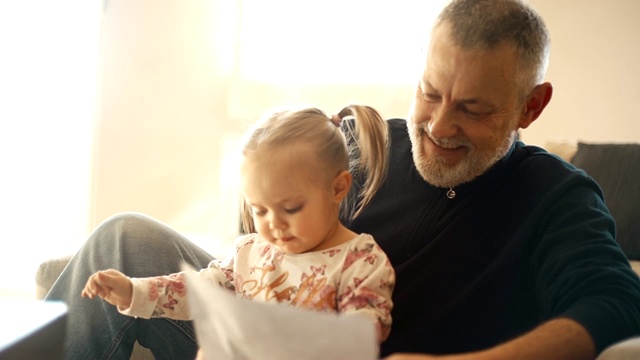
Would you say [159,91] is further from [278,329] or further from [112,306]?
[278,329]

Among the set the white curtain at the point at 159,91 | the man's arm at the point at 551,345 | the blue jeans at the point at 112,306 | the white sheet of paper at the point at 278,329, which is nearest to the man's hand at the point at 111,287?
the blue jeans at the point at 112,306

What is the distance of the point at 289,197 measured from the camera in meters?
1.18

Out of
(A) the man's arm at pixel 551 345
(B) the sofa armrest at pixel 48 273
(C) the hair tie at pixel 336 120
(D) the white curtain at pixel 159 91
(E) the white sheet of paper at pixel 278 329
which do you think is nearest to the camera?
(E) the white sheet of paper at pixel 278 329

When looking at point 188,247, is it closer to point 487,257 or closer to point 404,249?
point 404,249

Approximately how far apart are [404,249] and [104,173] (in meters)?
2.29

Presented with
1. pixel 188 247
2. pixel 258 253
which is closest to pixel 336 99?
pixel 188 247

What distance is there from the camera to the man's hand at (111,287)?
1204 millimetres

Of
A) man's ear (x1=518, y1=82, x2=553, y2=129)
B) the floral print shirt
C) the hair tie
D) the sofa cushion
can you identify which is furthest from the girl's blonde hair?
the sofa cushion

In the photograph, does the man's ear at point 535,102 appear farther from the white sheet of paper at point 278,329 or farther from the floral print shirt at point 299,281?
the white sheet of paper at point 278,329

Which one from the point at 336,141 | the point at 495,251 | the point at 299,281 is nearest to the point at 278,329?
the point at 299,281

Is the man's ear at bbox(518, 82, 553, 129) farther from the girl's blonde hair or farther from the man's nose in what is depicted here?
the man's nose

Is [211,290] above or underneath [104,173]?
above

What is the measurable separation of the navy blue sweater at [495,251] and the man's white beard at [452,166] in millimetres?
24

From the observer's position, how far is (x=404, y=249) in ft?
4.65
